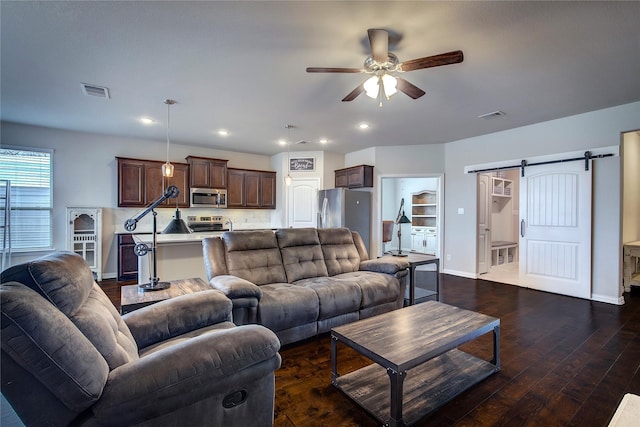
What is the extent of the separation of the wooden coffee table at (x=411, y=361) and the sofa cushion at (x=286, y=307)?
581mm

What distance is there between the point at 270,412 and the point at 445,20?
108 inches

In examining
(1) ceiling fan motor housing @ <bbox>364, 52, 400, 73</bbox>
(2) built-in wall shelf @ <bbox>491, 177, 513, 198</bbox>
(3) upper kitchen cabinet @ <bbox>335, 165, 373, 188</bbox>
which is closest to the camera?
(1) ceiling fan motor housing @ <bbox>364, 52, 400, 73</bbox>

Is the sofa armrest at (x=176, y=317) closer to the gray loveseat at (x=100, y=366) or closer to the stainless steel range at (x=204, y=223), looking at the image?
the gray loveseat at (x=100, y=366)

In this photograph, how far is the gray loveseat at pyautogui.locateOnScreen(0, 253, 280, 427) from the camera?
2.84ft

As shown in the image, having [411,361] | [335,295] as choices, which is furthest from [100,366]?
[335,295]

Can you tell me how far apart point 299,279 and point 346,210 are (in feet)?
9.78

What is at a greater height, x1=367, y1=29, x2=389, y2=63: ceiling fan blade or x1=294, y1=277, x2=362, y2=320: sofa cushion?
x1=367, y1=29, x2=389, y2=63: ceiling fan blade

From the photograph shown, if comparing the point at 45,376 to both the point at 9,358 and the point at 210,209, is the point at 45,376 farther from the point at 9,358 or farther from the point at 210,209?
the point at 210,209

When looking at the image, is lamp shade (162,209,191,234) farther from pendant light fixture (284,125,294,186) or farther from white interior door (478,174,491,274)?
white interior door (478,174,491,274)

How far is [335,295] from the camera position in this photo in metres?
2.73

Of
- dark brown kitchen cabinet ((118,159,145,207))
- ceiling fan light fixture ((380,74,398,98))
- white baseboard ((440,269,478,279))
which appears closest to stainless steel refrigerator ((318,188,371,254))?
white baseboard ((440,269,478,279))

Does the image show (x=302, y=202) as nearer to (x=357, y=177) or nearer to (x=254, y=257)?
(x=357, y=177)

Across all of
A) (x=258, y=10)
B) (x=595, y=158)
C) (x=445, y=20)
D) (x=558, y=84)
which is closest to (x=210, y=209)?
(x=258, y=10)

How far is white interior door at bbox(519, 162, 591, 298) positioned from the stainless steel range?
19.5ft
